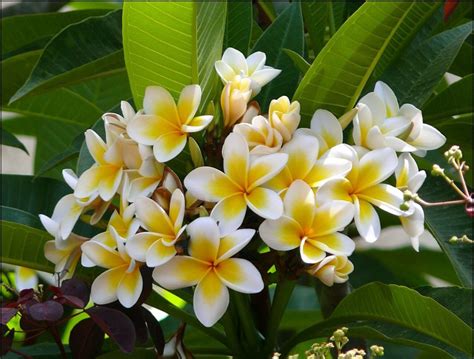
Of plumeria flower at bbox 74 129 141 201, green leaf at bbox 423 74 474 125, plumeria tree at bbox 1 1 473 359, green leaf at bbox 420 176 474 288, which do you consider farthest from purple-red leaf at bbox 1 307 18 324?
green leaf at bbox 423 74 474 125

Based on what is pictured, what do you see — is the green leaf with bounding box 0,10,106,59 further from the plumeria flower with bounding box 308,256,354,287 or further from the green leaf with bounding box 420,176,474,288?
the plumeria flower with bounding box 308,256,354,287

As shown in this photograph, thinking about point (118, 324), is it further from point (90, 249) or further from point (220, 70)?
point (220, 70)

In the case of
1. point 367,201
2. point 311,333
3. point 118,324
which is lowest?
point 311,333

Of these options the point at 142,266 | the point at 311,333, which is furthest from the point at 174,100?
the point at 311,333

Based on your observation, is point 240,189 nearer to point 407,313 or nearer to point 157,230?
point 157,230

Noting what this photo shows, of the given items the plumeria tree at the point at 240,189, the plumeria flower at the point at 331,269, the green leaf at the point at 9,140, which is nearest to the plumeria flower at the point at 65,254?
the plumeria tree at the point at 240,189

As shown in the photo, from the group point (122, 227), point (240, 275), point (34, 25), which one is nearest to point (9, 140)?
point (34, 25)

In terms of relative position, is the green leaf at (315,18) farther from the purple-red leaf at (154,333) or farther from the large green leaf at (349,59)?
the purple-red leaf at (154,333)
